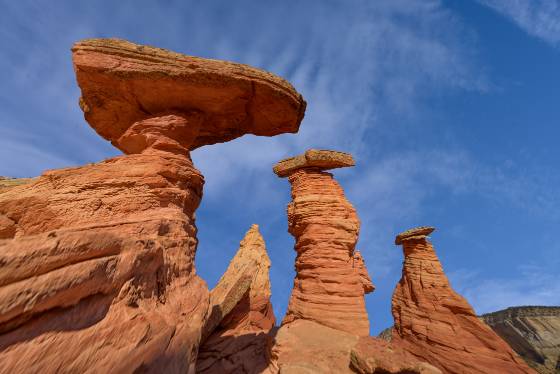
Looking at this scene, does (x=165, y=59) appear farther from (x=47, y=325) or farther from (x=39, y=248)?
(x=47, y=325)

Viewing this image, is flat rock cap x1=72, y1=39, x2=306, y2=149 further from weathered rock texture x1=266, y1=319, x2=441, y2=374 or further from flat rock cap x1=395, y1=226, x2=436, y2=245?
flat rock cap x1=395, y1=226, x2=436, y2=245

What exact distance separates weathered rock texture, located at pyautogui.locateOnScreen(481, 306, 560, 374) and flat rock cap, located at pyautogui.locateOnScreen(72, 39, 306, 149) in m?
39.6

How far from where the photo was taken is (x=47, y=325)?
2328 millimetres

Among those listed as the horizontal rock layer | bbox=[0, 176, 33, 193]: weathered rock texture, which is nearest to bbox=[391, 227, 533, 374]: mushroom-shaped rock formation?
the horizontal rock layer

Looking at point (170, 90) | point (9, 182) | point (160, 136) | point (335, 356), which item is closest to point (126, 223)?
point (160, 136)

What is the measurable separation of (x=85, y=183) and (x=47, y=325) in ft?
11.5

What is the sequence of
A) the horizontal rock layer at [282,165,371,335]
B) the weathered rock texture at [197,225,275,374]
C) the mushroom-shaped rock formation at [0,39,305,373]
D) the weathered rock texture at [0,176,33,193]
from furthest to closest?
the horizontal rock layer at [282,165,371,335], the weathered rock texture at [197,225,275,374], the weathered rock texture at [0,176,33,193], the mushroom-shaped rock formation at [0,39,305,373]

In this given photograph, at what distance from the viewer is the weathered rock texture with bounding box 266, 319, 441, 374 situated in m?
6.75

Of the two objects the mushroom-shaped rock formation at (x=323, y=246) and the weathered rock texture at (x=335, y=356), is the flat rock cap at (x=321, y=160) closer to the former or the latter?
the mushroom-shaped rock formation at (x=323, y=246)

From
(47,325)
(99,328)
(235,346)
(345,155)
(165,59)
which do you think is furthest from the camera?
(345,155)

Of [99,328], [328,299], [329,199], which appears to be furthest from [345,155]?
[99,328]

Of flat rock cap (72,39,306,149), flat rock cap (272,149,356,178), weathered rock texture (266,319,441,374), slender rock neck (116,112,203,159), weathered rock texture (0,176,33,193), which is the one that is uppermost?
flat rock cap (272,149,356,178)

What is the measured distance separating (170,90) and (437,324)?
763 inches

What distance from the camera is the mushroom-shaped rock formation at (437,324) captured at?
14.5 metres
